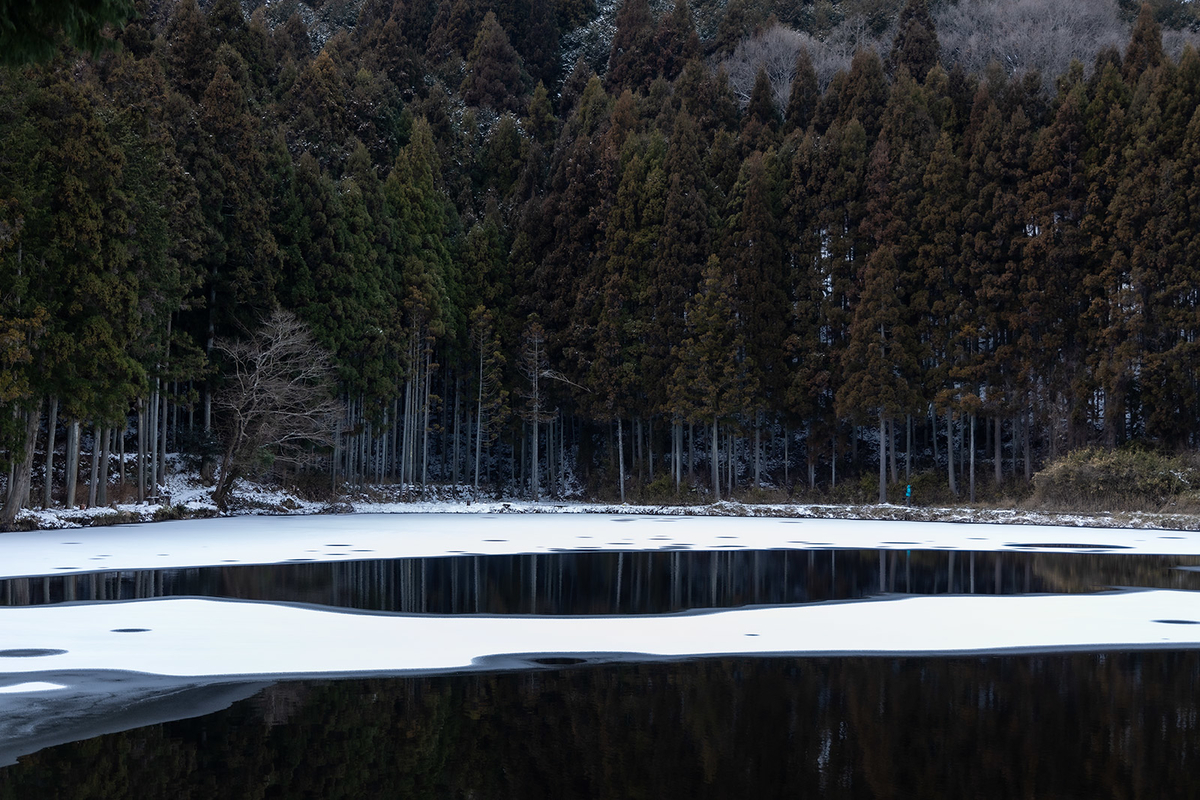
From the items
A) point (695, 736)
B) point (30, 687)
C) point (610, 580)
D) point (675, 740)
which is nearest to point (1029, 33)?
point (610, 580)

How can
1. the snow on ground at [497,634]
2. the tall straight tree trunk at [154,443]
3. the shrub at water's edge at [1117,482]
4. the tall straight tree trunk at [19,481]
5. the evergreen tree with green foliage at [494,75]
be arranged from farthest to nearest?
the evergreen tree with green foliage at [494,75], the tall straight tree trunk at [154,443], the shrub at water's edge at [1117,482], the tall straight tree trunk at [19,481], the snow on ground at [497,634]

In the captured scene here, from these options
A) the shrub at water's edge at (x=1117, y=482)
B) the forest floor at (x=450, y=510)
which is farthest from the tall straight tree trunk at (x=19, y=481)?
the shrub at water's edge at (x=1117, y=482)

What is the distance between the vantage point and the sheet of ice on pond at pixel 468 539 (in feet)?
54.9

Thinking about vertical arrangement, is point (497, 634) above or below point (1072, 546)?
above

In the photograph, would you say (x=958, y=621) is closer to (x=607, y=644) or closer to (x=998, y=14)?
(x=607, y=644)

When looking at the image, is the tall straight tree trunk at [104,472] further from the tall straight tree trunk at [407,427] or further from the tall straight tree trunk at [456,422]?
the tall straight tree trunk at [456,422]

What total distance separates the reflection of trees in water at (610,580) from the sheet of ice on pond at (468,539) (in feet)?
5.38

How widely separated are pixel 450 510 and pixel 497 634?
2586cm

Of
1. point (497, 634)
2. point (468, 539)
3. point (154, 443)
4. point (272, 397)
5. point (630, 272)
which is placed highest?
point (630, 272)

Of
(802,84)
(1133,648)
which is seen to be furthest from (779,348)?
(1133,648)

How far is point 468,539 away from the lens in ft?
69.5

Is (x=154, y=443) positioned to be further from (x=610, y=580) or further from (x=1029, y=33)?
(x=1029, y=33)

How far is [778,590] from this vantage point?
12.2 meters

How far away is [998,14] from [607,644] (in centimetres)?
7119
